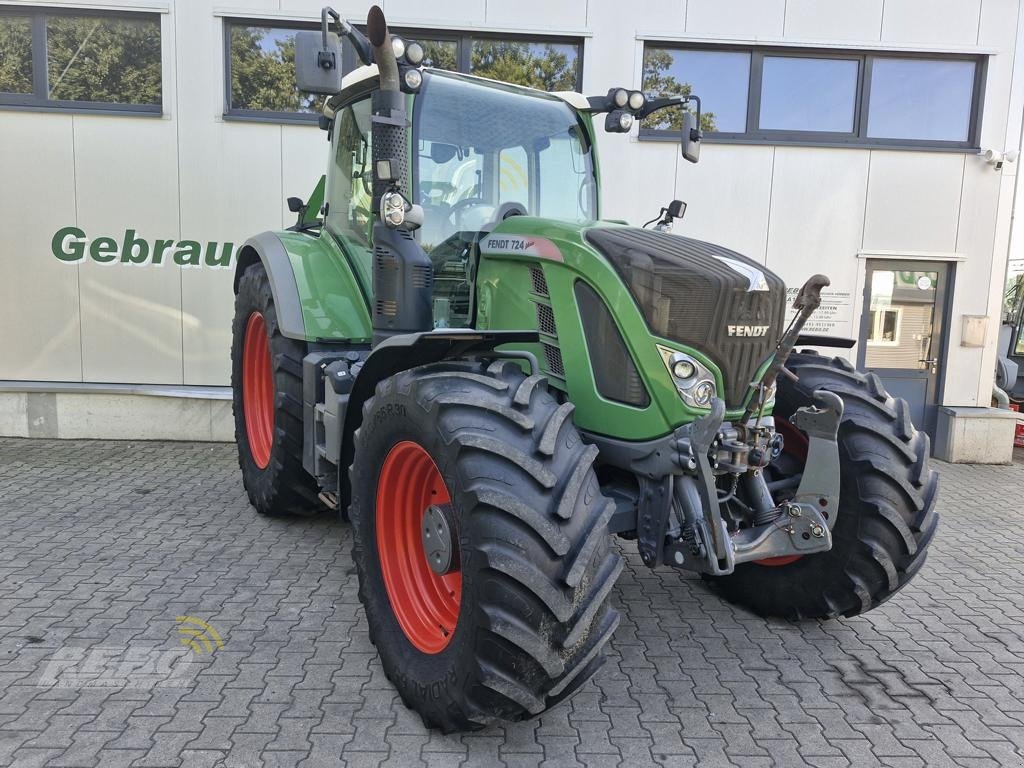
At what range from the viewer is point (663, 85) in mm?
6953

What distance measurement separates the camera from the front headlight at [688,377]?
2645 millimetres

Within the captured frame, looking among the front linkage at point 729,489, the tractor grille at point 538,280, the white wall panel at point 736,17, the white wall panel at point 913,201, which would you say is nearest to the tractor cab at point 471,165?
the tractor grille at point 538,280

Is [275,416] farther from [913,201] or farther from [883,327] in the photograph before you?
[913,201]

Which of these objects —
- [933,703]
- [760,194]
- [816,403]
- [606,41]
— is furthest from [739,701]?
[606,41]

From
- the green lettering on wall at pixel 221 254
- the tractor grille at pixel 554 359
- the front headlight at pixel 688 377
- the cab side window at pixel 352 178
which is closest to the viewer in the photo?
the front headlight at pixel 688 377

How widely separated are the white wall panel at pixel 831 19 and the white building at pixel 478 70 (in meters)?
0.02

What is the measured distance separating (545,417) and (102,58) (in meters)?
6.26

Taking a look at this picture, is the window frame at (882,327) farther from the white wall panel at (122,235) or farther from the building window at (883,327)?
the white wall panel at (122,235)

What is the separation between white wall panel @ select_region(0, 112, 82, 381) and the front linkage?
584 centimetres

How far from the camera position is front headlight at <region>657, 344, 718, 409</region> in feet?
8.68

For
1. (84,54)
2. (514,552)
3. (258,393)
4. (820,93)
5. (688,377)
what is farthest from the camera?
(820,93)

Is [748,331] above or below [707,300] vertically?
below

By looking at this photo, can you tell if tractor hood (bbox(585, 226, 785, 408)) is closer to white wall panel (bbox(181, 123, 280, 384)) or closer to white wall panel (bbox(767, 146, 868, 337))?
white wall panel (bbox(767, 146, 868, 337))

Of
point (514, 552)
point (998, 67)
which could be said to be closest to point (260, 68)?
point (514, 552)
